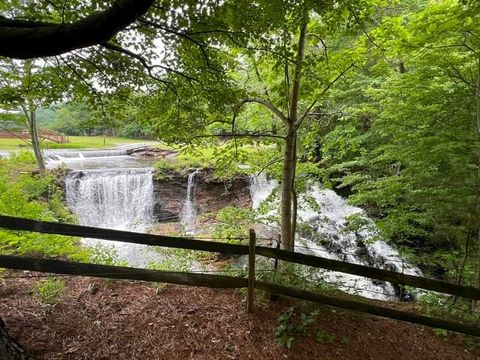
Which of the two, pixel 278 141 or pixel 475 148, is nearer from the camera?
pixel 475 148

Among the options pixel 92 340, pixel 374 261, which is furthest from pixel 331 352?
pixel 374 261

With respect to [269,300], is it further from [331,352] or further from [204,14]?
[204,14]

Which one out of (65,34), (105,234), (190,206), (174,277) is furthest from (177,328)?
(190,206)

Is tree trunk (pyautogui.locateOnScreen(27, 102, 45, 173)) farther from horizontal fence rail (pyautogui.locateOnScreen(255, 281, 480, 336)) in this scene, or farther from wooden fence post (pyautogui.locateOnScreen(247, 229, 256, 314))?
horizontal fence rail (pyautogui.locateOnScreen(255, 281, 480, 336))

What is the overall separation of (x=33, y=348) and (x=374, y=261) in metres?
9.68

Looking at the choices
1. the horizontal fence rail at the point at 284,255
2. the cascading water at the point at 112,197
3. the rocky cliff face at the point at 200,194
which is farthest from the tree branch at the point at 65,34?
the rocky cliff face at the point at 200,194

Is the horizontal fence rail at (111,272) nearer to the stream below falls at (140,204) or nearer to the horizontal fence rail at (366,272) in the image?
the horizontal fence rail at (366,272)

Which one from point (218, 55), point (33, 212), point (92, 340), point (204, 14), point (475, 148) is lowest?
point (92, 340)

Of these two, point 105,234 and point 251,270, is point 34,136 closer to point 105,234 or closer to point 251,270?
point 105,234

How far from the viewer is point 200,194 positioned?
1420 centimetres

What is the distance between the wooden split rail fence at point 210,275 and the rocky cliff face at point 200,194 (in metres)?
10.1

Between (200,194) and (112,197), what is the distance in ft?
12.9

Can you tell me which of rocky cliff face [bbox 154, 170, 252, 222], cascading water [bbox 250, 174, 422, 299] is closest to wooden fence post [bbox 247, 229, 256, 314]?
cascading water [bbox 250, 174, 422, 299]

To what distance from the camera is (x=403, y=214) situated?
644 cm
